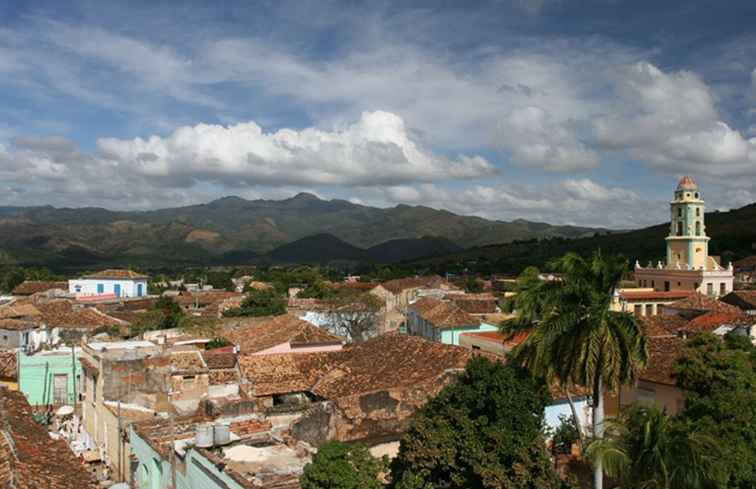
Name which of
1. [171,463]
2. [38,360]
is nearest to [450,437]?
[171,463]

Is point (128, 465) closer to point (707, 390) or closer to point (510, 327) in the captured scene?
point (510, 327)

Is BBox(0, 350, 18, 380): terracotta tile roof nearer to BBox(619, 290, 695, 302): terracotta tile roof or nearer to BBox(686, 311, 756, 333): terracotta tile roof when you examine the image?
BBox(686, 311, 756, 333): terracotta tile roof

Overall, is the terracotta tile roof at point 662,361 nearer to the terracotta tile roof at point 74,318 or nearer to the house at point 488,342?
the house at point 488,342

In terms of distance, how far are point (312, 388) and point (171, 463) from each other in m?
8.25

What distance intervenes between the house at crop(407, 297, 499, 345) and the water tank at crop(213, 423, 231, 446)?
1934 cm

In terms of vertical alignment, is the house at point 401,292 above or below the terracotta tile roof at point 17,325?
below

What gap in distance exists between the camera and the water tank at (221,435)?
47.5 ft

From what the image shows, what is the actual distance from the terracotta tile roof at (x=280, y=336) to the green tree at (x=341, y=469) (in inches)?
614

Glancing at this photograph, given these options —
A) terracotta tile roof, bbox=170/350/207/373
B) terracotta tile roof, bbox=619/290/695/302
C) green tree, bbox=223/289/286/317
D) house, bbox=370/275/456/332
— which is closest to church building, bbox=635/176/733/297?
terracotta tile roof, bbox=619/290/695/302

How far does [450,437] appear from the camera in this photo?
14.2 m

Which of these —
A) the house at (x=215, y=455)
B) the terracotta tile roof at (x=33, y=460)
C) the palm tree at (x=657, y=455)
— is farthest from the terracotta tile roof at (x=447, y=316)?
the terracotta tile roof at (x=33, y=460)

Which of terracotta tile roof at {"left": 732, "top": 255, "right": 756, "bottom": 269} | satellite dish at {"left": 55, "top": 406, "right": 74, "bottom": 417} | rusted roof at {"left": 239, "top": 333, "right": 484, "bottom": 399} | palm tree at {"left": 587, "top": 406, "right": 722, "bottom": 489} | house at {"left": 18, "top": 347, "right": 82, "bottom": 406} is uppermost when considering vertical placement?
terracotta tile roof at {"left": 732, "top": 255, "right": 756, "bottom": 269}

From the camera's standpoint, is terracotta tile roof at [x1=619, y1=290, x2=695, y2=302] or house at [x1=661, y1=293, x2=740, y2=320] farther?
terracotta tile roof at [x1=619, y1=290, x2=695, y2=302]

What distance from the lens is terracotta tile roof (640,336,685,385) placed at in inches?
773
